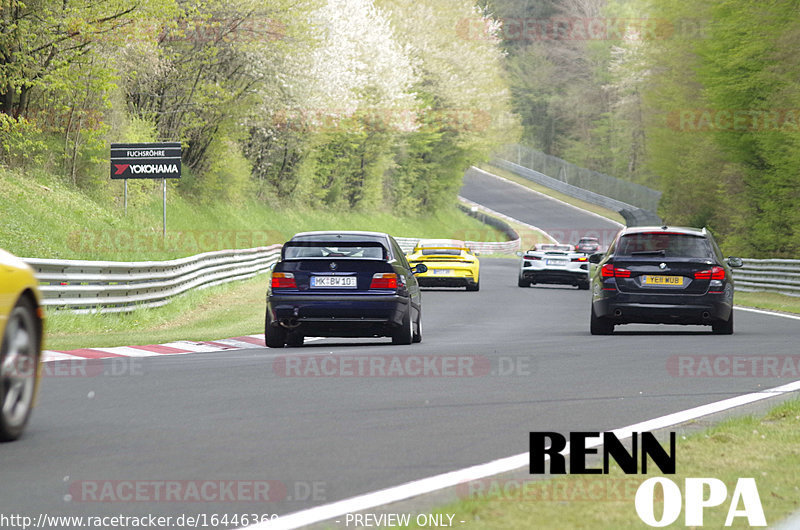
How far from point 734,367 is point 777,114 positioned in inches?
1070

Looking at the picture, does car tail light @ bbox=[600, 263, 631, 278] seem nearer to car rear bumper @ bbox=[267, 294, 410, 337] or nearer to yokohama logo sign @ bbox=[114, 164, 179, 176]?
car rear bumper @ bbox=[267, 294, 410, 337]

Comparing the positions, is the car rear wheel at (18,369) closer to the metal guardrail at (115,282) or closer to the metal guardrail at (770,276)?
the metal guardrail at (115,282)

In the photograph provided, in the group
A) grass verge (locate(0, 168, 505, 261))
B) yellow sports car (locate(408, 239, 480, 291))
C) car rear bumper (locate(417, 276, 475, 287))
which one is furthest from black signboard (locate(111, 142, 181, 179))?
car rear bumper (locate(417, 276, 475, 287))

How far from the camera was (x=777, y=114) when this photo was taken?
38.3 metres

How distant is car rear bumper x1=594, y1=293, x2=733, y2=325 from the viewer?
57.3 ft

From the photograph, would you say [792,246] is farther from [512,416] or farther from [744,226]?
[512,416]

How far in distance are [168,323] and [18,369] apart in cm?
1436

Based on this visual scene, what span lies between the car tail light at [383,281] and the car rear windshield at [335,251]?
11.9 inches

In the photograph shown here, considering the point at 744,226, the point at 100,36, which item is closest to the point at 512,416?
the point at 100,36

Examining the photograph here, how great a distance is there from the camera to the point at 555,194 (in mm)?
114312

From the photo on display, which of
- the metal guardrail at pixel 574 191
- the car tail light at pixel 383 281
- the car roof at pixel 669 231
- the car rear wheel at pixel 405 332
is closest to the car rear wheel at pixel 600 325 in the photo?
the car roof at pixel 669 231

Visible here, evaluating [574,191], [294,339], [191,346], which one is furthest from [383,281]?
[574,191]

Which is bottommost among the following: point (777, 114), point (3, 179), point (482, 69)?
point (3, 179)

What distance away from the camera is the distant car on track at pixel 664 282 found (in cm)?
1750
